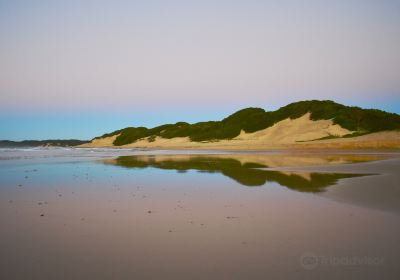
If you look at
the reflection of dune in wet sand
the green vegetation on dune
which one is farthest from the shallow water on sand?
the green vegetation on dune

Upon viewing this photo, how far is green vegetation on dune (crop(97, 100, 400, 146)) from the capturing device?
256 feet

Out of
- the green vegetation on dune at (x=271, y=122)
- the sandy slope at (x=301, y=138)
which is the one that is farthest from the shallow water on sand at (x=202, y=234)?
the green vegetation on dune at (x=271, y=122)

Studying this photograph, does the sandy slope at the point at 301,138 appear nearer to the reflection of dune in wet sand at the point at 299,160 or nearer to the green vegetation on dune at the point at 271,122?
the green vegetation on dune at the point at 271,122

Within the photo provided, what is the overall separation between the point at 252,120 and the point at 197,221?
100 m

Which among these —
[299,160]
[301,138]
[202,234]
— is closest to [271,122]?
[301,138]

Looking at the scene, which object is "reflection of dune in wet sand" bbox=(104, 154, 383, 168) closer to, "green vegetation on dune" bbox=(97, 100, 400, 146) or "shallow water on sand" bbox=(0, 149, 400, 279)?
"shallow water on sand" bbox=(0, 149, 400, 279)

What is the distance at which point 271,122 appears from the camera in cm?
9900

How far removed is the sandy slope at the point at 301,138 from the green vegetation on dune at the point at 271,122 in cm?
278

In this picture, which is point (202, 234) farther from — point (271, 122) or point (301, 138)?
point (271, 122)

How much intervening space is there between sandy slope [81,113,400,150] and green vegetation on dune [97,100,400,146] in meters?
2.78

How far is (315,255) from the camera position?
581 centimetres

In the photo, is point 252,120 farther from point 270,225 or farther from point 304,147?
point 270,225

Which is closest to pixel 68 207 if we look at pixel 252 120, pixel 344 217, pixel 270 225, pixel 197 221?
pixel 197 221

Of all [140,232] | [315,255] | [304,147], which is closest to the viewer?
[315,255]
